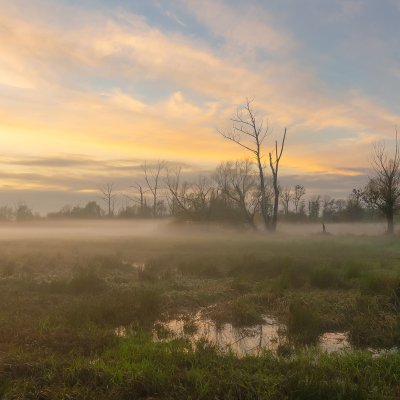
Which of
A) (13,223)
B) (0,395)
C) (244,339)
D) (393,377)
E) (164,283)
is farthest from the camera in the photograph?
(13,223)

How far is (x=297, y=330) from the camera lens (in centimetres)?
920

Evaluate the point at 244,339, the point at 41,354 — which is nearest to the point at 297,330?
the point at 244,339

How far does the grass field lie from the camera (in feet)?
19.5

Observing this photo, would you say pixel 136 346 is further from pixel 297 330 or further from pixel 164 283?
pixel 164 283

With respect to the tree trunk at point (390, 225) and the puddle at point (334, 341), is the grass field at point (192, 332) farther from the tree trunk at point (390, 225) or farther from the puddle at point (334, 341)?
the tree trunk at point (390, 225)

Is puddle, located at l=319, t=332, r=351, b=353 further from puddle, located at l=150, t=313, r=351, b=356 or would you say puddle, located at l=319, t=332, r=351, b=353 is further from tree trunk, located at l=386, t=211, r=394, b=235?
tree trunk, located at l=386, t=211, r=394, b=235

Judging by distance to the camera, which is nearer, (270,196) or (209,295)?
(209,295)

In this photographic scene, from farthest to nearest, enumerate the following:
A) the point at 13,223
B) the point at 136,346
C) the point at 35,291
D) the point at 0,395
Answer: the point at 13,223, the point at 35,291, the point at 136,346, the point at 0,395

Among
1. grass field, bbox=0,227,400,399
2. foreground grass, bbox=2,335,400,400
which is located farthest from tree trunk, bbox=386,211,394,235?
foreground grass, bbox=2,335,400,400

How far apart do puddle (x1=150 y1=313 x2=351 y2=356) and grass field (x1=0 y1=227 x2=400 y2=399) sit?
0.31 feet

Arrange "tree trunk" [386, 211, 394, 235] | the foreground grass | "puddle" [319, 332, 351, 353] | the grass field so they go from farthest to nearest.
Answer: "tree trunk" [386, 211, 394, 235] → "puddle" [319, 332, 351, 353] → the grass field → the foreground grass

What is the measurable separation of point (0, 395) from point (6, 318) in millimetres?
3614

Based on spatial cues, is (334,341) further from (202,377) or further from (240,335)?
(202,377)

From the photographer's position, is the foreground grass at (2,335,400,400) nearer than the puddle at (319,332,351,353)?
Yes
